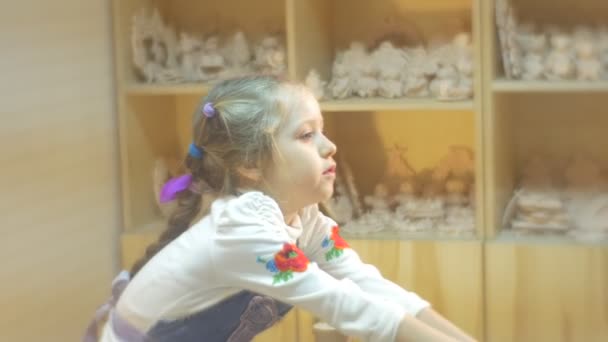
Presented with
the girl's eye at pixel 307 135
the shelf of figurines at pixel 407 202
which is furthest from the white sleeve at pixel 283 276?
the shelf of figurines at pixel 407 202

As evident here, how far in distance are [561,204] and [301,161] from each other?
0.90 m

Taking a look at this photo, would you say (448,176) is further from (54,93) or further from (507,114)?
(54,93)

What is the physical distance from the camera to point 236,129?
55.2 inches

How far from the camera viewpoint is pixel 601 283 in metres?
2.00

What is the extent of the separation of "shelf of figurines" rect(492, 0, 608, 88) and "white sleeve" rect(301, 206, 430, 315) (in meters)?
0.64

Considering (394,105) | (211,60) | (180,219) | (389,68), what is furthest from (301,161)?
(211,60)

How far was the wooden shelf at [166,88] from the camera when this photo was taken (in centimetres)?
221

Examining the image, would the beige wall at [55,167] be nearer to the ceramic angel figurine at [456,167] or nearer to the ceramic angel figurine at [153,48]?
the ceramic angel figurine at [153,48]

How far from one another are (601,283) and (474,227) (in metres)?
0.29

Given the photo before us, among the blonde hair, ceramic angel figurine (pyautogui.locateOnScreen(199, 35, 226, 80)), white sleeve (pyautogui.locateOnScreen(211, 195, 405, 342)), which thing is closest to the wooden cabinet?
ceramic angel figurine (pyautogui.locateOnScreen(199, 35, 226, 80))

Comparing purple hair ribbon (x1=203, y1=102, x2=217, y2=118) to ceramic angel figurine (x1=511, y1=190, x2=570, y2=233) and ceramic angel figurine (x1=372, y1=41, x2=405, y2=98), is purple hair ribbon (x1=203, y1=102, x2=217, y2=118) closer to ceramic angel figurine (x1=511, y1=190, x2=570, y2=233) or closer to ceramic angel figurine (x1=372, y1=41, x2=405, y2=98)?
ceramic angel figurine (x1=372, y1=41, x2=405, y2=98)

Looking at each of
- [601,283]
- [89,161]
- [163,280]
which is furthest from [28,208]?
[601,283]

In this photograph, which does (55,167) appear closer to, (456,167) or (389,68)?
(389,68)

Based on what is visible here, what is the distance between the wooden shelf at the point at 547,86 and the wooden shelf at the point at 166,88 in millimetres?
665
